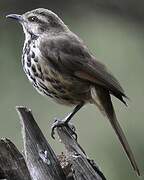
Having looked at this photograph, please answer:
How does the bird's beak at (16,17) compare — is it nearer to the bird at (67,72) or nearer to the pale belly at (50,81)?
the bird at (67,72)

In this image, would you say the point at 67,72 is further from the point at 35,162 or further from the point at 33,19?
the point at 35,162

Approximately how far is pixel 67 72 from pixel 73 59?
12cm

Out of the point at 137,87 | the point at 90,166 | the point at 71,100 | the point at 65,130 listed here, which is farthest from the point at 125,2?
the point at 90,166

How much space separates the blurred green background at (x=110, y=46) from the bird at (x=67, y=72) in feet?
2.68

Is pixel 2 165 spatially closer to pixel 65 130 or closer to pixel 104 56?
pixel 65 130

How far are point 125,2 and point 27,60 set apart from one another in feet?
5.24

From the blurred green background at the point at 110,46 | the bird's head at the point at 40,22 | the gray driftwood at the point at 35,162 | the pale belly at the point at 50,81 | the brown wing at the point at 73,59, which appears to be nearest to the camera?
the gray driftwood at the point at 35,162

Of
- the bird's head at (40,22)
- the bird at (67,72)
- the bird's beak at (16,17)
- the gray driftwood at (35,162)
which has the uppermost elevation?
the bird's beak at (16,17)

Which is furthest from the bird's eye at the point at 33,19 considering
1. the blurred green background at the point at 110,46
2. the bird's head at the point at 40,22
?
the blurred green background at the point at 110,46

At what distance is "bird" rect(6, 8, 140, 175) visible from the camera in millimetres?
6922

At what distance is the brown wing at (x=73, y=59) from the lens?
690 cm

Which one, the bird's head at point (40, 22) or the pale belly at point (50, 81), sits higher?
the bird's head at point (40, 22)

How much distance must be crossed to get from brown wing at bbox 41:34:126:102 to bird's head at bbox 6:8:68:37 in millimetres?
268

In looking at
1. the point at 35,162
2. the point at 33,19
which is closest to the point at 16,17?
the point at 33,19
